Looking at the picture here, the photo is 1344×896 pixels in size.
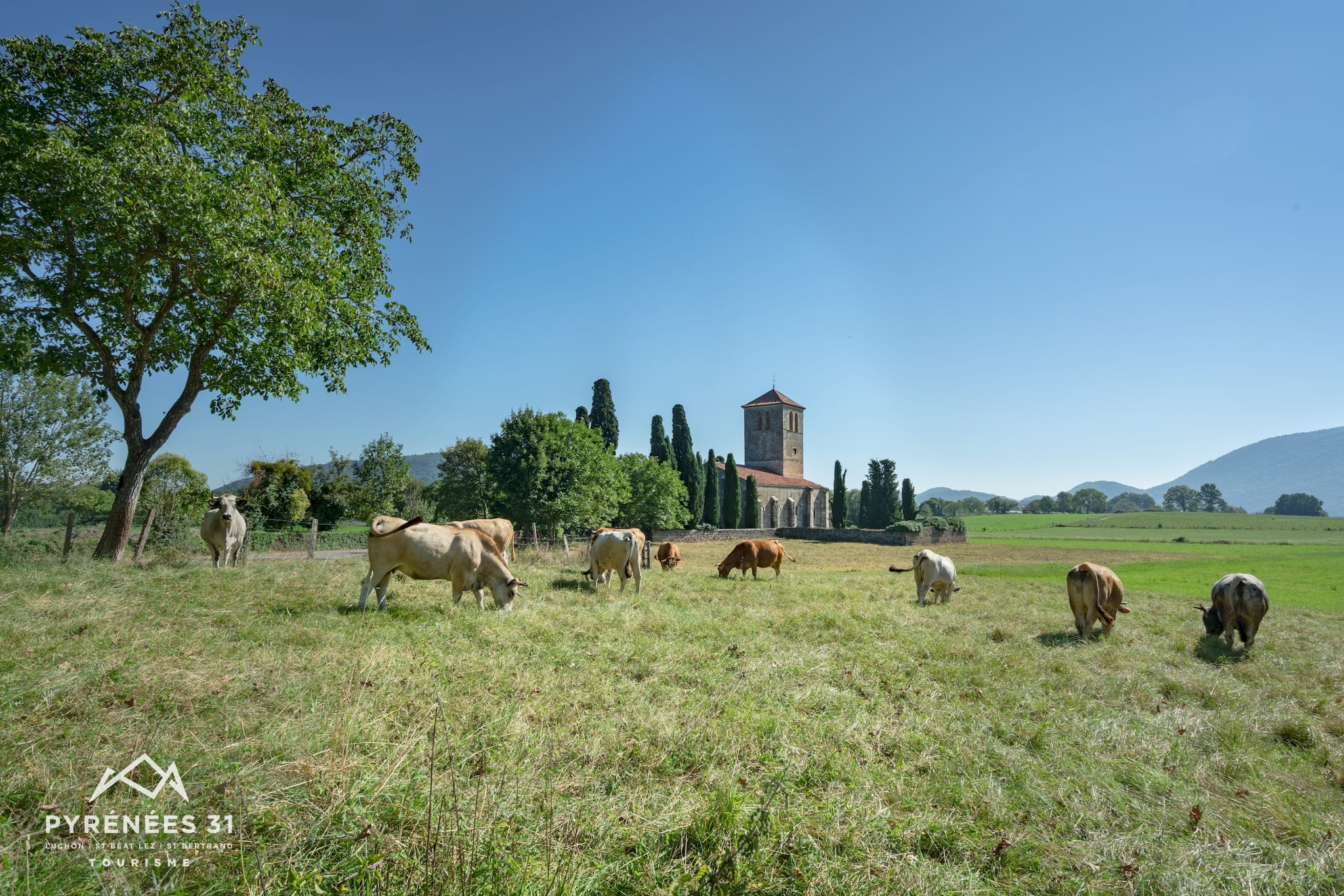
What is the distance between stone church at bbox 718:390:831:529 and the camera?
246ft

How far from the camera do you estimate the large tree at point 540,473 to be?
3067cm

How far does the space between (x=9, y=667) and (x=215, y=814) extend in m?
3.48

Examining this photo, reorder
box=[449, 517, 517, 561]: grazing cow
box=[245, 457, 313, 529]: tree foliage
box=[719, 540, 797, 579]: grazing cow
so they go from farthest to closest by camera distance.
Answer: box=[245, 457, 313, 529]: tree foliage < box=[719, 540, 797, 579]: grazing cow < box=[449, 517, 517, 561]: grazing cow

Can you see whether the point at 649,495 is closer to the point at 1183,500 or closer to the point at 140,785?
the point at 140,785

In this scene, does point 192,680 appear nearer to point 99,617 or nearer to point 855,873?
point 99,617

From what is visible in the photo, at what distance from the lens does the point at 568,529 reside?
37.8m

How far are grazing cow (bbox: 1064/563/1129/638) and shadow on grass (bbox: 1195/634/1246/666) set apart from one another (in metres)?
1.21

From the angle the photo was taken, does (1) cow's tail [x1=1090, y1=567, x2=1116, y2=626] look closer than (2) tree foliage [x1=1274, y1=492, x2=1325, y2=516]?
Yes

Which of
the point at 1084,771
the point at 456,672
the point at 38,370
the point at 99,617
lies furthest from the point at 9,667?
the point at 38,370

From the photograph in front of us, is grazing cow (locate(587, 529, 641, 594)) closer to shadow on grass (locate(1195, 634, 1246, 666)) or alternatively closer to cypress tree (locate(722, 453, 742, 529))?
shadow on grass (locate(1195, 634, 1246, 666))

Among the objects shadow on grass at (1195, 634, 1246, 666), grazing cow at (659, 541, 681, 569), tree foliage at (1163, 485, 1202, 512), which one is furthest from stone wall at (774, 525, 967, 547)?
tree foliage at (1163, 485, 1202, 512)

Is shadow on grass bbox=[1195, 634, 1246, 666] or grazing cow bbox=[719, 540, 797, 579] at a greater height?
grazing cow bbox=[719, 540, 797, 579]

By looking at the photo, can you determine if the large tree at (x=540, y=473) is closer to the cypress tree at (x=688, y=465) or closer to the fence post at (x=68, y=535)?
the fence post at (x=68, y=535)

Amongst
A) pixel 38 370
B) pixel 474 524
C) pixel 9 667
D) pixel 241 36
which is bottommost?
pixel 9 667
